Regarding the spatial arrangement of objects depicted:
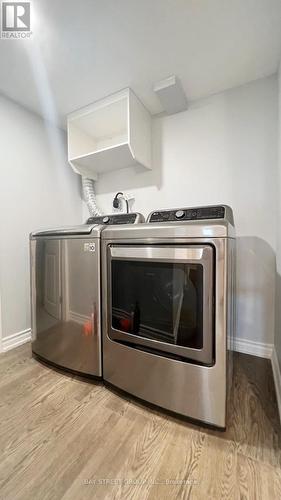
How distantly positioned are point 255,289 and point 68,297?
130cm

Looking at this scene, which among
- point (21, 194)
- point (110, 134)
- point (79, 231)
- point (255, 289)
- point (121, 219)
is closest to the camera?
point (79, 231)

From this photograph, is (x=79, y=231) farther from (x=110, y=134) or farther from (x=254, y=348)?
(x=254, y=348)

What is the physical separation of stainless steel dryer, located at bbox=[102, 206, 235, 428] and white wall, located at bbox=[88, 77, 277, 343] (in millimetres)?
468

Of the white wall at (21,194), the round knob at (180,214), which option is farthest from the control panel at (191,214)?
the white wall at (21,194)

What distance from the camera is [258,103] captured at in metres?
1.51

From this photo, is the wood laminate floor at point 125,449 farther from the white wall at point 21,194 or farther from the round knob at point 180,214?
the round knob at point 180,214

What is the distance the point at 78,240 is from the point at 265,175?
1361 millimetres

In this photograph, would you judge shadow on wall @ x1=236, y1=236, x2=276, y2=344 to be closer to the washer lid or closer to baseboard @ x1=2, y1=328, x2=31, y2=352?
the washer lid

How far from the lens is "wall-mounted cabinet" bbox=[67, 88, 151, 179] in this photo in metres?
1.64

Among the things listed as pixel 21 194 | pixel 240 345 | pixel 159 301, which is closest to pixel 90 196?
pixel 21 194

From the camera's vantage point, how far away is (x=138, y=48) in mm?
1259

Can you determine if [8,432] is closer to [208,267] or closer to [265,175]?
[208,267]

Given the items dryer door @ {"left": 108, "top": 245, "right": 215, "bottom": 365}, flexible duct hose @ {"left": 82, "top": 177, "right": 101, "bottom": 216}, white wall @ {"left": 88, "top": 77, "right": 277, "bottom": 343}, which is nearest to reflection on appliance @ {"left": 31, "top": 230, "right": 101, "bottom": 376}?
dryer door @ {"left": 108, "top": 245, "right": 215, "bottom": 365}

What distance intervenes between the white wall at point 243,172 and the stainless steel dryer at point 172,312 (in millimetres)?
468
